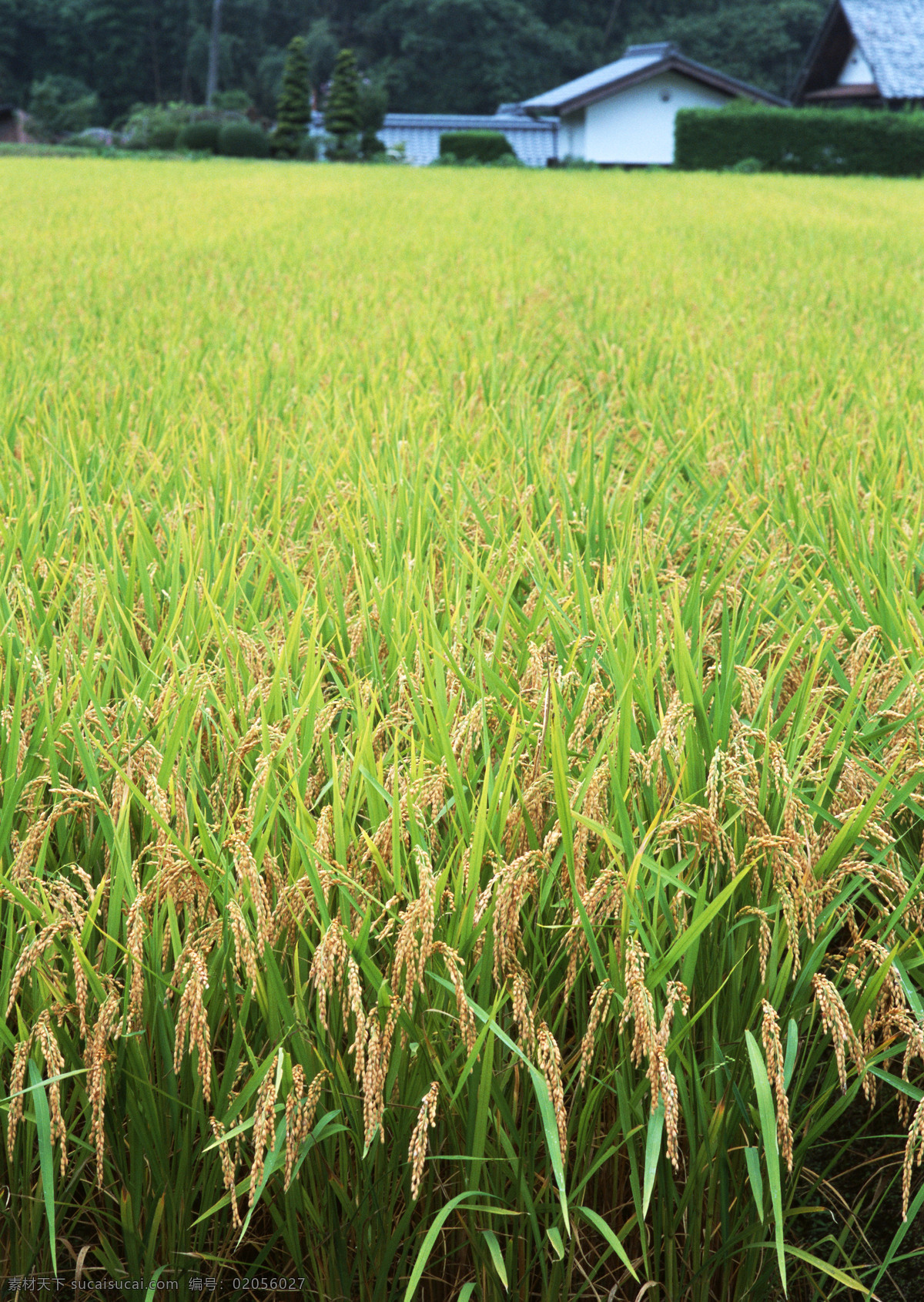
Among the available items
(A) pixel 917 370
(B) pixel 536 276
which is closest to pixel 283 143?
(B) pixel 536 276

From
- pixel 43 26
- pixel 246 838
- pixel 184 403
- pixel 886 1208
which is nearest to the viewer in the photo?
pixel 246 838

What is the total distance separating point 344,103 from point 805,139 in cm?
1748

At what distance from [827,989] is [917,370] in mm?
3184

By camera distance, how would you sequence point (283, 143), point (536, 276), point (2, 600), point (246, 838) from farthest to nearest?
point (283, 143), point (536, 276), point (2, 600), point (246, 838)

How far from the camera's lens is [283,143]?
33.9m

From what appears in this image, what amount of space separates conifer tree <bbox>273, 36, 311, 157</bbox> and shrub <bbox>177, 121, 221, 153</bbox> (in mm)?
1951

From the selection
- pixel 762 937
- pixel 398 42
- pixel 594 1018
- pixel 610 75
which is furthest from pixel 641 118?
pixel 594 1018

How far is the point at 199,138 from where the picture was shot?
32.8 metres

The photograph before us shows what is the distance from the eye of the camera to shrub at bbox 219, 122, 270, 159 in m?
32.6

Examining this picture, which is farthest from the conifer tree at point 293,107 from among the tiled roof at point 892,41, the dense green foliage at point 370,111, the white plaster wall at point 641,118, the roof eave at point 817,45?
the tiled roof at point 892,41

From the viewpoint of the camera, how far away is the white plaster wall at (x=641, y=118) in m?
40.2

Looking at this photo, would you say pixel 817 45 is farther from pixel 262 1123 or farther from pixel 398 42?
pixel 262 1123

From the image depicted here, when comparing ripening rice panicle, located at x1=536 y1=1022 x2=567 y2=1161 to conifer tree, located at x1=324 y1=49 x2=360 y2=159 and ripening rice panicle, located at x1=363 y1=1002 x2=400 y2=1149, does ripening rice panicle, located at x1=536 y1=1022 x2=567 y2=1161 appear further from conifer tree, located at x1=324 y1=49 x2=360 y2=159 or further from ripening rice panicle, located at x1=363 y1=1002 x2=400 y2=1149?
conifer tree, located at x1=324 y1=49 x2=360 y2=159

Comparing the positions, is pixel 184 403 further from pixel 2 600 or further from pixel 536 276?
pixel 536 276
